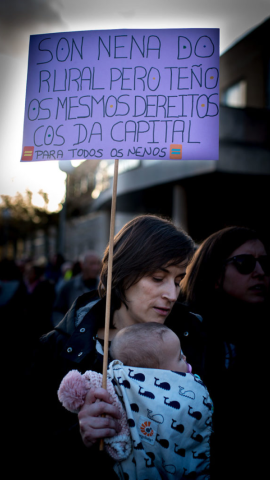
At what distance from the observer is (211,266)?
107 inches

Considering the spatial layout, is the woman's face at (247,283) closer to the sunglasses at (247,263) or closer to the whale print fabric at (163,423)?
the sunglasses at (247,263)

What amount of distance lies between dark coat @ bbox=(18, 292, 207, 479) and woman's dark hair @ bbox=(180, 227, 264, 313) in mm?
415

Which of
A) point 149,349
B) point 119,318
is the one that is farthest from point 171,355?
point 119,318

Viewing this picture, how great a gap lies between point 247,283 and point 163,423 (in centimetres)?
125

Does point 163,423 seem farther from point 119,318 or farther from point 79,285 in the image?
point 79,285

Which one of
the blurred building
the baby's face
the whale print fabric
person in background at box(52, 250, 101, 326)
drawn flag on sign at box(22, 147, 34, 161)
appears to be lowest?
the whale print fabric

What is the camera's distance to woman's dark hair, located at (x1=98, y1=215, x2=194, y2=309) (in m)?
2.05

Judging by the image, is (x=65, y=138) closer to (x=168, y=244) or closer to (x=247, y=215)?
(x=168, y=244)

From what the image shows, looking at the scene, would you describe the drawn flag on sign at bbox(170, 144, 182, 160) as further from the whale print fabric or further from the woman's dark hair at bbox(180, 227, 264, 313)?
the whale print fabric

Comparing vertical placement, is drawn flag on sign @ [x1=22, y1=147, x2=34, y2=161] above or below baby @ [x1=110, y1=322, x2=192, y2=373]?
above

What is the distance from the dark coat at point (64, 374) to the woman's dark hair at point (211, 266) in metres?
0.41

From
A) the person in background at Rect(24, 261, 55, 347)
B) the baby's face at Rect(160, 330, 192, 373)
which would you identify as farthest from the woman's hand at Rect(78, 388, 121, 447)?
the person in background at Rect(24, 261, 55, 347)

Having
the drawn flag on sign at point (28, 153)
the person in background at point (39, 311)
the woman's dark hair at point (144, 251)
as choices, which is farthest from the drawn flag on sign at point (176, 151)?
the person in background at point (39, 311)

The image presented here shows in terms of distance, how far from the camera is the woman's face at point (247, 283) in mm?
2609
